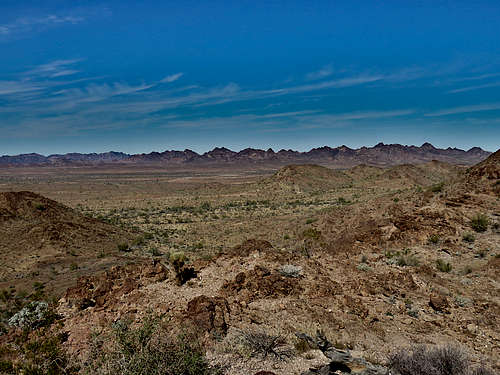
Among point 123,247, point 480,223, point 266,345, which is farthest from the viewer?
point 123,247

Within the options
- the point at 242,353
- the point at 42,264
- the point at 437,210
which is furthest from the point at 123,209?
the point at 242,353

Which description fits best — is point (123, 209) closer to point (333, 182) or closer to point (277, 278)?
point (277, 278)

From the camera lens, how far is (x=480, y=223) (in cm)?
1672

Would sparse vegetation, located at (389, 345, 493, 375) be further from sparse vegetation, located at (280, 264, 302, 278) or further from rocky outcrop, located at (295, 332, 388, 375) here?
sparse vegetation, located at (280, 264, 302, 278)

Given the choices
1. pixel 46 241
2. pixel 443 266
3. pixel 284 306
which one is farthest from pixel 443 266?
pixel 46 241

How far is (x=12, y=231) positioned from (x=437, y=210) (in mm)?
29989

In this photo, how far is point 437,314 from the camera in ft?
29.7

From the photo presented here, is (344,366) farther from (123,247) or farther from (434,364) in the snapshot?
(123,247)

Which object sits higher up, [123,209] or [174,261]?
[174,261]

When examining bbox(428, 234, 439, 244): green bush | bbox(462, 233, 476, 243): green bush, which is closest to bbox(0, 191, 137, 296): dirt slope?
bbox(428, 234, 439, 244): green bush

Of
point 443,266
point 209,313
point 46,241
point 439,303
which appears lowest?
point 46,241

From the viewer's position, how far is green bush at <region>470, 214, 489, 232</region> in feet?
54.1

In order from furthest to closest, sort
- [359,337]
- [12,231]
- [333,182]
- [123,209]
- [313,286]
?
[333,182] → [123,209] → [12,231] → [313,286] → [359,337]

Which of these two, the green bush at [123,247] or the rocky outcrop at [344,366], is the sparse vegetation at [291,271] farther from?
the green bush at [123,247]
